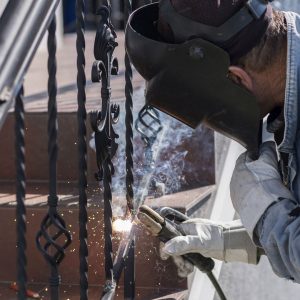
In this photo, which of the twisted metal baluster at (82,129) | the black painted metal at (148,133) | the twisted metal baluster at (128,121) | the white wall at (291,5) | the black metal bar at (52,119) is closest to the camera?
the black metal bar at (52,119)

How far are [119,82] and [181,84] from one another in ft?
9.74

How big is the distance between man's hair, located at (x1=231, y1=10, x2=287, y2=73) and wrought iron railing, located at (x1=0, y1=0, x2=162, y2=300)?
0.56 metres

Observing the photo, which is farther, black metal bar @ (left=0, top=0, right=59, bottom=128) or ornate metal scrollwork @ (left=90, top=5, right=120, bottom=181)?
ornate metal scrollwork @ (left=90, top=5, right=120, bottom=181)

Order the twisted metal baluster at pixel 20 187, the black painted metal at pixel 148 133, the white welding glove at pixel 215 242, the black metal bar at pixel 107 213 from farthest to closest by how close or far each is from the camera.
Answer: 1. the black painted metal at pixel 148 133
2. the white welding glove at pixel 215 242
3. the black metal bar at pixel 107 213
4. the twisted metal baluster at pixel 20 187

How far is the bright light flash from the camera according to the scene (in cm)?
333

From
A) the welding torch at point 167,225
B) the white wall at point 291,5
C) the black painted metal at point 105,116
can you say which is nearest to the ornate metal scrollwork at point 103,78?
the black painted metal at point 105,116

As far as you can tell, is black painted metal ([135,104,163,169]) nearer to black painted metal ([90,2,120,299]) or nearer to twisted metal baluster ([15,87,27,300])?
black painted metal ([90,2,120,299])

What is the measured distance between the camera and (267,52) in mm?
2393

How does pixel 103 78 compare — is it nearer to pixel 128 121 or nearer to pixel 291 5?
pixel 128 121

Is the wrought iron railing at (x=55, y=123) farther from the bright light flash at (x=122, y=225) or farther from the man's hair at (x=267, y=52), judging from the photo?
the man's hair at (x=267, y=52)

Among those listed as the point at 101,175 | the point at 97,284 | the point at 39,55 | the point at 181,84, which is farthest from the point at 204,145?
the point at 39,55

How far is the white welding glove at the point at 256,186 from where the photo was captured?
254 centimetres

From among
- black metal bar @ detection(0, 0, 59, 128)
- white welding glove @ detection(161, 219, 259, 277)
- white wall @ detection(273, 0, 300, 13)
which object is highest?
black metal bar @ detection(0, 0, 59, 128)

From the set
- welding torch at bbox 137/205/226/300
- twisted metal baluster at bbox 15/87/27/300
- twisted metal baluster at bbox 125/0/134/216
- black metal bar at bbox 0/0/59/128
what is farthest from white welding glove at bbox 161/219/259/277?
black metal bar at bbox 0/0/59/128
